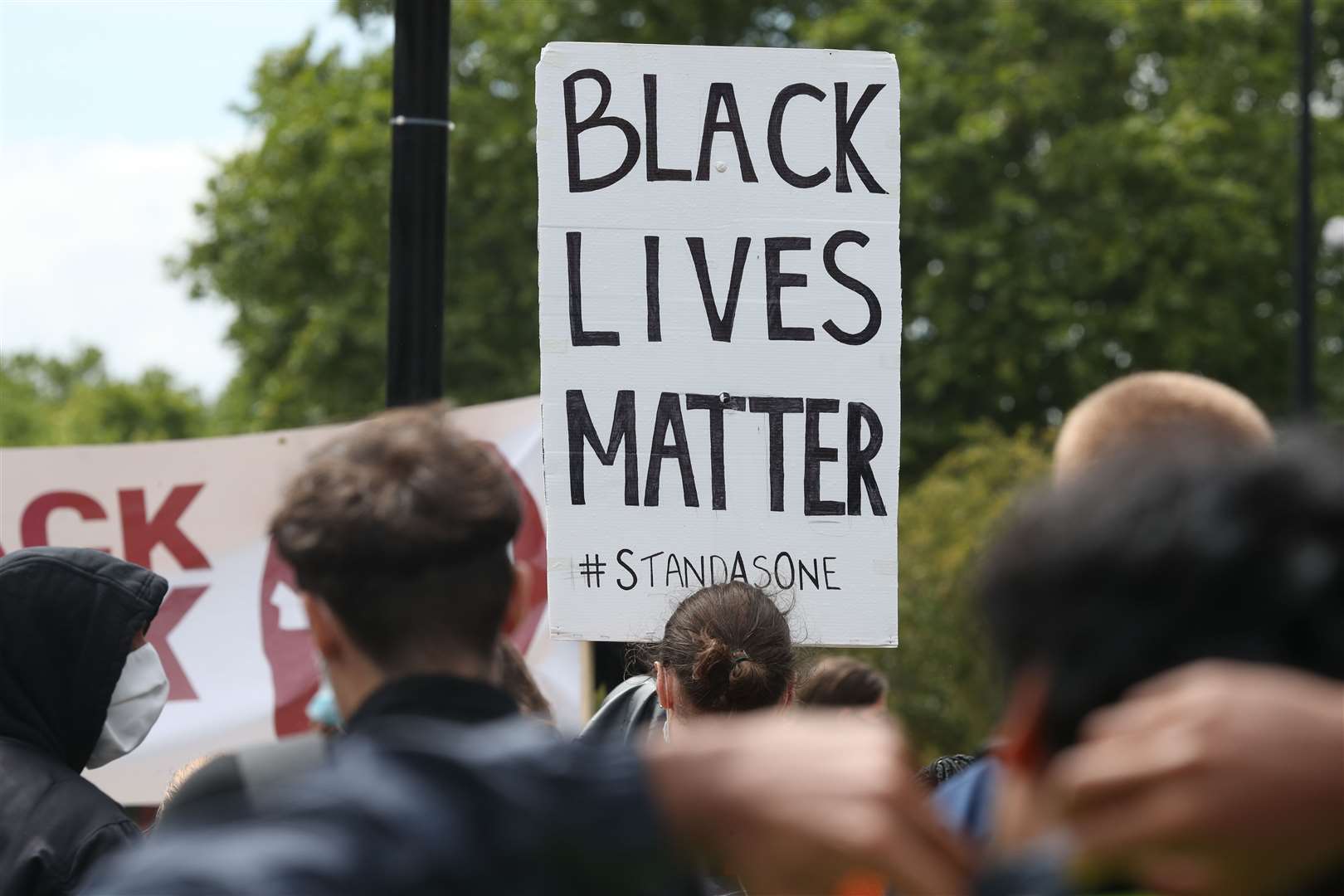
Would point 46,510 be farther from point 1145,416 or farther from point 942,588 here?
point 942,588

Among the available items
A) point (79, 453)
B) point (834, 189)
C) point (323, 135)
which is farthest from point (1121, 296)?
point (834, 189)

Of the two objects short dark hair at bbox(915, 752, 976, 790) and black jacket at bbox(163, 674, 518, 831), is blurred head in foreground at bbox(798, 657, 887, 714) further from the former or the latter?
black jacket at bbox(163, 674, 518, 831)

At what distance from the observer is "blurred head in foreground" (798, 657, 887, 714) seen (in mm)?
5191

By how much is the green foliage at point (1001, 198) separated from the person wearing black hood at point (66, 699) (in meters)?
13.9

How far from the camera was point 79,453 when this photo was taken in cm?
641

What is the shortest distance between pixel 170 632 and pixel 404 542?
16.2 feet

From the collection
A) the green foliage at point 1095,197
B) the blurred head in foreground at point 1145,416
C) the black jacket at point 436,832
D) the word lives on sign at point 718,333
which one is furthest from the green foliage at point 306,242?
the black jacket at point 436,832

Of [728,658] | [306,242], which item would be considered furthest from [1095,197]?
[728,658]

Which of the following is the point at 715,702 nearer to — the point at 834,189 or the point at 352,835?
the point at 834,189

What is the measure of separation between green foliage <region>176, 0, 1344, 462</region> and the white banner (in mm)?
10392

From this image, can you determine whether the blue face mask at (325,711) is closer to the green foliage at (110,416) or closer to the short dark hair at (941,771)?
the short dark hair at (941,771)

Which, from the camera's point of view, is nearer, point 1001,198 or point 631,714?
point 631,714

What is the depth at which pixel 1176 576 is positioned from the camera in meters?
1.20

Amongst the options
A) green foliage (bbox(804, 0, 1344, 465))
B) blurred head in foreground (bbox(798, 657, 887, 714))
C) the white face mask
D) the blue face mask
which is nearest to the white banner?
blurred head in foreground (bbox(798, 657, 887, 714))
